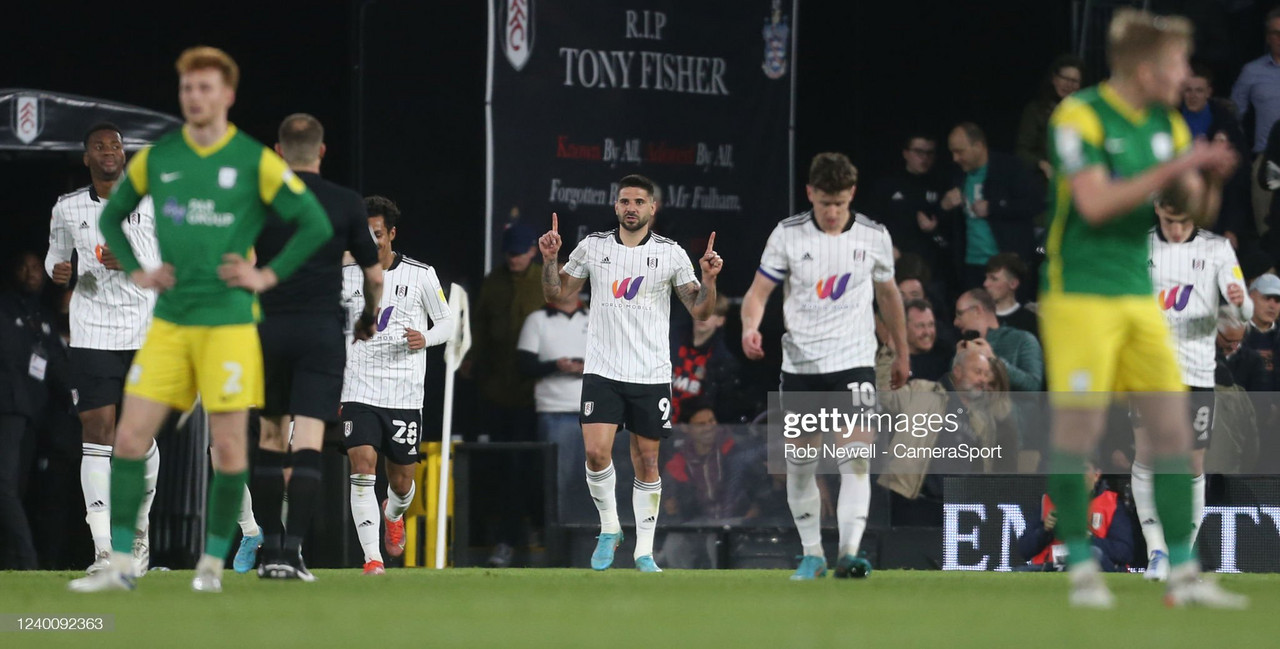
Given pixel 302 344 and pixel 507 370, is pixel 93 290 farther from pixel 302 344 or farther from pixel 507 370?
pixel 507 370

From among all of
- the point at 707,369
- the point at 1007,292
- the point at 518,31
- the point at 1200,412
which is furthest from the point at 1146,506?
the point at 518,31

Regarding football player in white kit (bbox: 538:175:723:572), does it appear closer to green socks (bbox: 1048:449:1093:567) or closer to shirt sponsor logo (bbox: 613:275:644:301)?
shirt sponsor logo (bbox: 613:275:644:301)

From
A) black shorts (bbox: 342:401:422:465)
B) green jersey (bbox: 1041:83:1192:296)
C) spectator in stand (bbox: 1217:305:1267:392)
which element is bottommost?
black shorts (bbox: 342:401:422:465)

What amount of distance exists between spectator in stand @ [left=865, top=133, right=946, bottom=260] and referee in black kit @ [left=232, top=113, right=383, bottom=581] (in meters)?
6.53

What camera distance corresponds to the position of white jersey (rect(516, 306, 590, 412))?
Answer: 45.8 ft

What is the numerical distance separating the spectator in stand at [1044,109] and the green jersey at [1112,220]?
23.9ft

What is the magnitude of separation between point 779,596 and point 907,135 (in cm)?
830

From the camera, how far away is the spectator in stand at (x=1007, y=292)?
46.6ft

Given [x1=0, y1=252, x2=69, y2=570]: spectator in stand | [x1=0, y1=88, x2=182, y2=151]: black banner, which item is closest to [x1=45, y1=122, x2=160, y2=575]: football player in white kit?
[x1=0, y1=88, x2=182, y2=151]: black banner

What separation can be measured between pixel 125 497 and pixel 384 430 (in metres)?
3.71

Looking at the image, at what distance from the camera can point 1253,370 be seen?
43.9 ft

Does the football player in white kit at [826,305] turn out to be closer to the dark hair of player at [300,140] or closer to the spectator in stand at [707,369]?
the dark hair of player at [300,140]

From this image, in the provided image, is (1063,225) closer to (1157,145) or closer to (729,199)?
(1157,145)

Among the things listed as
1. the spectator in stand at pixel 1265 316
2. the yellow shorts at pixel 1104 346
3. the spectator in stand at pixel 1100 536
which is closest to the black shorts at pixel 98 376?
the yellow shorts at pixel 1104 346
